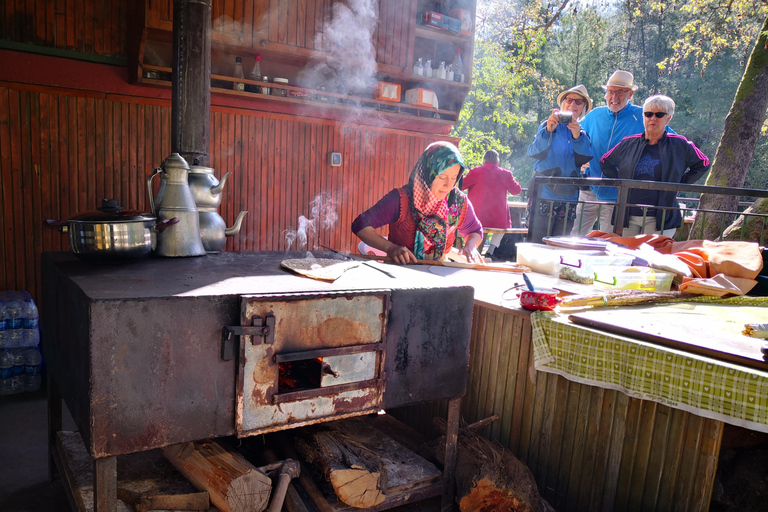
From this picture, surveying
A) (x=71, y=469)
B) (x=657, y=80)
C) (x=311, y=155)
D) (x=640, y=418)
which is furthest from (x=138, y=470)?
(x=657, y=80)

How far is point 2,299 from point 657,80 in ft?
89.9

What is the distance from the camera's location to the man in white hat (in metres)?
5.71

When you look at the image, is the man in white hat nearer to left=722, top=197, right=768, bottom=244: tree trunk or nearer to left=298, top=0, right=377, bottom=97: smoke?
left=722, top=197, right=768, bottom=244: tree trunk

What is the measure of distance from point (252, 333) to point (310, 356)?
0.27 m

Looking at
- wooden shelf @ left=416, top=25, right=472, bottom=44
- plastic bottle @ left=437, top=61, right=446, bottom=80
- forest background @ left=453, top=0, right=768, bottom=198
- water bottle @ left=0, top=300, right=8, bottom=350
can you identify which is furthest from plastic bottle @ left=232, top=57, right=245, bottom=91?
forest background @ left=453, top=0, right=768, bottom=198

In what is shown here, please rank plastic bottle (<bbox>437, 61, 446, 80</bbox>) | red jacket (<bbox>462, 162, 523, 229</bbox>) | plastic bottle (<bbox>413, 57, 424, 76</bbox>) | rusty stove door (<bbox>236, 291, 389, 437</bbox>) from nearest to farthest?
rusty stove door (<bbox>236, 291, 389, 437</bbox>)
plastic bottle (<bbox>413, 57, 424, 76</bbox>)
plastic bottle (<bbox>437, 61, 446, 80</bbox>)
red jacket (<bbox>462, 162, 523, 229</bbox>)

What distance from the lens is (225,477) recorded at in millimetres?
2102

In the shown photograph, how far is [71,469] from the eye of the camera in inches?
96.3

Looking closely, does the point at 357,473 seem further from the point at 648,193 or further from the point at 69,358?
the point at 648,193

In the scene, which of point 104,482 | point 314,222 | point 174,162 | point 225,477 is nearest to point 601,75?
point 314,222

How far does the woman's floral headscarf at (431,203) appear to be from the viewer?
3.77 metres

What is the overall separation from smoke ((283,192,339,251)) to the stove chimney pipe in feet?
9.40

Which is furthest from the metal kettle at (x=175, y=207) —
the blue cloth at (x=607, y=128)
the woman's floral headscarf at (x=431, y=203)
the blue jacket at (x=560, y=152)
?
the blue cloth at (x=607, y=128)

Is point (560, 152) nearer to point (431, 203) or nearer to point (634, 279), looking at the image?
point (431, 203)
